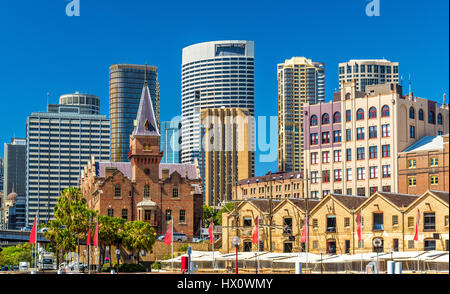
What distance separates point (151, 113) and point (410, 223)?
79.4m

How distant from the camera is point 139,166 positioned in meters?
167

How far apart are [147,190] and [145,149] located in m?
8.92

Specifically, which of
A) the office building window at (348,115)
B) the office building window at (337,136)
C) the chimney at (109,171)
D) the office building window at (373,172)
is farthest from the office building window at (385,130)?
the chimney at (109,171)

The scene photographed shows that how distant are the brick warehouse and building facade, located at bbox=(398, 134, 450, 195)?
167ft

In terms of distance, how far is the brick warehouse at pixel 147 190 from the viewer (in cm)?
16262

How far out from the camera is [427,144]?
130m

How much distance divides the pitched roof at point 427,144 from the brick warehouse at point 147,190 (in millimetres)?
Answer: 51569

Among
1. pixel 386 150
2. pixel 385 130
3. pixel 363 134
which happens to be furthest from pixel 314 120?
pixel 386 150

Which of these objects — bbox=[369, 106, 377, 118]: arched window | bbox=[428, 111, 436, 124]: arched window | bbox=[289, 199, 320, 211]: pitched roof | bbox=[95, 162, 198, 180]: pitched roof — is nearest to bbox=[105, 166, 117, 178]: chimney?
bbox=[95, 162, 198, 180]: pitched roof

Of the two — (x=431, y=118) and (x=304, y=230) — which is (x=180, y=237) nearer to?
(x=304, y=230)

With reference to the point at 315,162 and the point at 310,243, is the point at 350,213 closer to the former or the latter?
the point at 310,243

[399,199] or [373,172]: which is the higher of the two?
[373,172]
